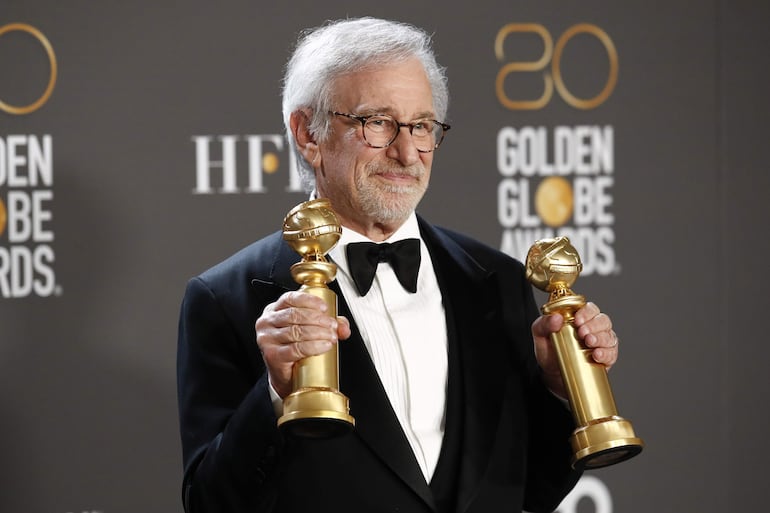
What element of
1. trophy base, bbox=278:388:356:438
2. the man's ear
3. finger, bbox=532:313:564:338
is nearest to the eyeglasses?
the man's ear

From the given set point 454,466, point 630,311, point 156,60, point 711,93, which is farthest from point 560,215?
point 454,466

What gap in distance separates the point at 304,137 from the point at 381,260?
287mm

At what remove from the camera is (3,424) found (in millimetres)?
2795

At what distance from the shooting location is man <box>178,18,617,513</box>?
1652 millimetres

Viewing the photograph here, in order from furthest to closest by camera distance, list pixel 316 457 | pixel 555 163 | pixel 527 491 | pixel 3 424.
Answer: pixel 555 163
pixel 3 424
pixel 527 491
pixel 316 457

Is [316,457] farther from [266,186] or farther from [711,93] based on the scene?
[711,93]

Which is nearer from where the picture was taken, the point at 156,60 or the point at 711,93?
the point at 156,60

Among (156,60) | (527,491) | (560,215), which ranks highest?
(156,60)

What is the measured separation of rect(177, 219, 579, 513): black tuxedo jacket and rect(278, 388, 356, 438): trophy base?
162 millimetres

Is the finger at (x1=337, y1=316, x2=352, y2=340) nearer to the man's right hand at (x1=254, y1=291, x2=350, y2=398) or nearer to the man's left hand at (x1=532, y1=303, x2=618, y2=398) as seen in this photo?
the man's right hand at (x1=254, y1=291, x2=350, y2=398)

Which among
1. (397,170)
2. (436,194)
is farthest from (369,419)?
(436,194)

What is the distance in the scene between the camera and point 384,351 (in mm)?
1774

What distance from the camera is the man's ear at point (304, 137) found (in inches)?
74.6

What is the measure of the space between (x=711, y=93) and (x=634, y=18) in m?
0.33
